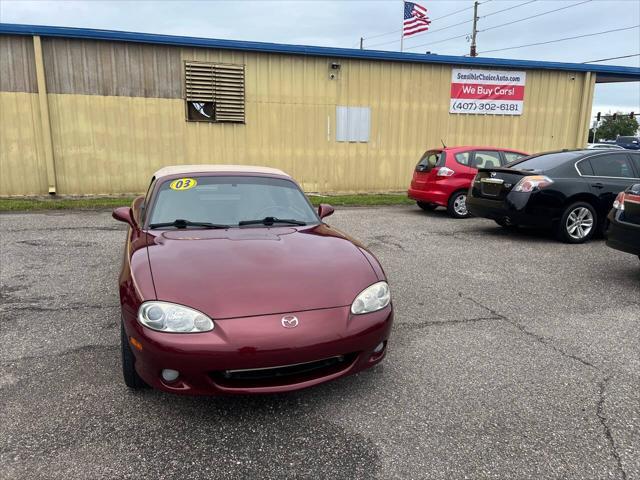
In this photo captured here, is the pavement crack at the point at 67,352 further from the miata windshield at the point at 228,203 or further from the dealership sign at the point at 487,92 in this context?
the dealership sign at the point at 487,92

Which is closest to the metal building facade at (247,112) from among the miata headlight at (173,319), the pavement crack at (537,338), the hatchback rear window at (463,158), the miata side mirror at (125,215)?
the hatchback rear window at (463,158)

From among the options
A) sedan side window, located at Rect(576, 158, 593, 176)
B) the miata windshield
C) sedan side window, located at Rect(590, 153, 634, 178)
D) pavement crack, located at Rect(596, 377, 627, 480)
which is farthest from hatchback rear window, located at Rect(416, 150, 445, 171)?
pavement crack, located at Rect(596, 377, 627, 480)

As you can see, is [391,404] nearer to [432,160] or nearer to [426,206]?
[432,160]

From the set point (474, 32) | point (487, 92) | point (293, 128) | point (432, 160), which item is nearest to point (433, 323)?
point (432, 160)

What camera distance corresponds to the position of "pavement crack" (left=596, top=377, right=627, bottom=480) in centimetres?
238

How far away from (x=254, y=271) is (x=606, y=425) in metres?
2.26

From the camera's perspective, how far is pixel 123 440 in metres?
2.52

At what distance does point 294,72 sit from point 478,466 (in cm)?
1295

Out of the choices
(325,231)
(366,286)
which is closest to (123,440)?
(366,286)

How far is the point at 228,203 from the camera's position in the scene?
13.3ft

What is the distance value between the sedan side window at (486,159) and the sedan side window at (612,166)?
2.85 meters

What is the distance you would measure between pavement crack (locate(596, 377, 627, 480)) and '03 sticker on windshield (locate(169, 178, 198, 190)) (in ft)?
11.3

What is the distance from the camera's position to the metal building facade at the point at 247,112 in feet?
40.3

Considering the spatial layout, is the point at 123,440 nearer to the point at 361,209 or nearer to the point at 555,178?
the point at 555,178
